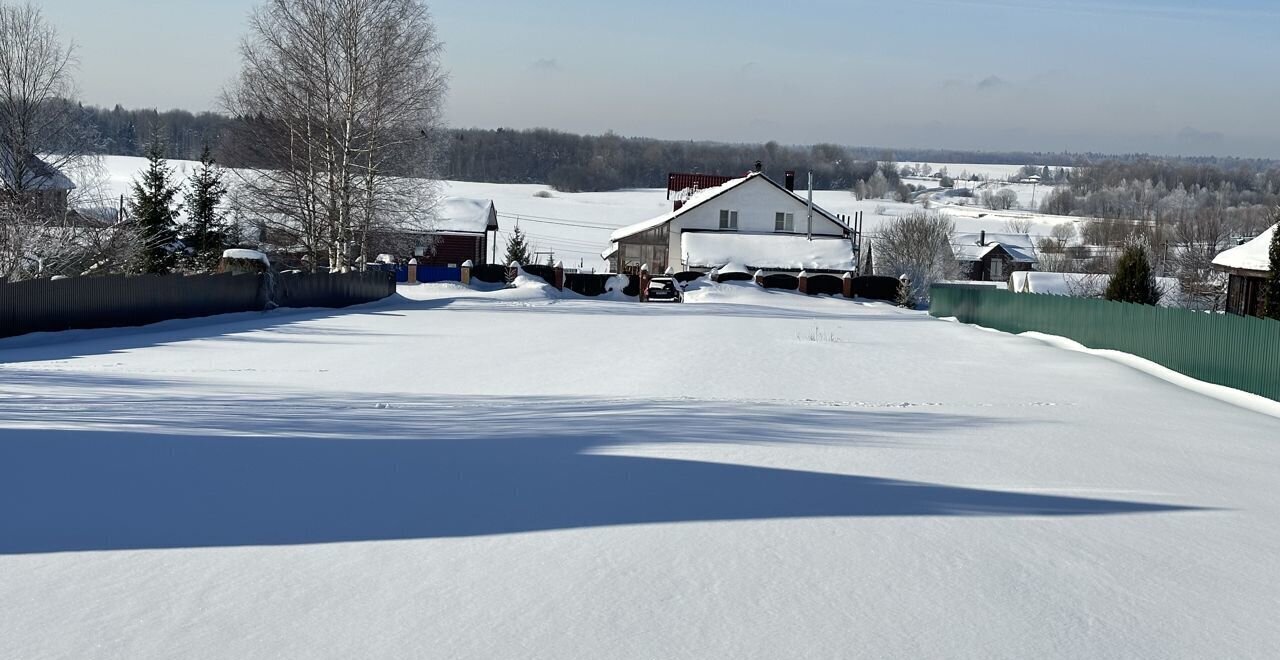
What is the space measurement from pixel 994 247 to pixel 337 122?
83002 mm

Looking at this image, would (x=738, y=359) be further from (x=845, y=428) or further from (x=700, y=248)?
(x=700, y=248)

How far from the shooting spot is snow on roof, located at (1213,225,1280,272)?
2975 centimetres

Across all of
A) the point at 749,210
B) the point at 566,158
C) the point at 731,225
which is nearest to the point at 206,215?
the point at 731,225

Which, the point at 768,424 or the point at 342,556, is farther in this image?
the point at 768,424

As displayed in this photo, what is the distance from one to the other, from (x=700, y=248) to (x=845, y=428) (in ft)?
172

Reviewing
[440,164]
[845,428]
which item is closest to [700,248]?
[440,164]

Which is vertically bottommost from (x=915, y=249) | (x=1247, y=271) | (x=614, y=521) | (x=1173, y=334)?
(x=614, y=521)

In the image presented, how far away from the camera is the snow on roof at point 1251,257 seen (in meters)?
29.8

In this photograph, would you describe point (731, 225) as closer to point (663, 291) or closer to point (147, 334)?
point (663, 291)

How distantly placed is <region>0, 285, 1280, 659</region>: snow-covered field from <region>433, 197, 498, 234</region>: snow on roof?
5416cm

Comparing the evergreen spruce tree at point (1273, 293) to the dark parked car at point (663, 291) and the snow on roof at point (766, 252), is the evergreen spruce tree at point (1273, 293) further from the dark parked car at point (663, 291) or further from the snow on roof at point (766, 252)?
the snow on roof at point (766, 252)

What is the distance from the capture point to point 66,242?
2694cm

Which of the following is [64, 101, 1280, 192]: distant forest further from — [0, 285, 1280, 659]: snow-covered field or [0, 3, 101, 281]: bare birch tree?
[0, 285, 1280, 659]: snow-covered field

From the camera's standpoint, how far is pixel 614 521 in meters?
7.23
